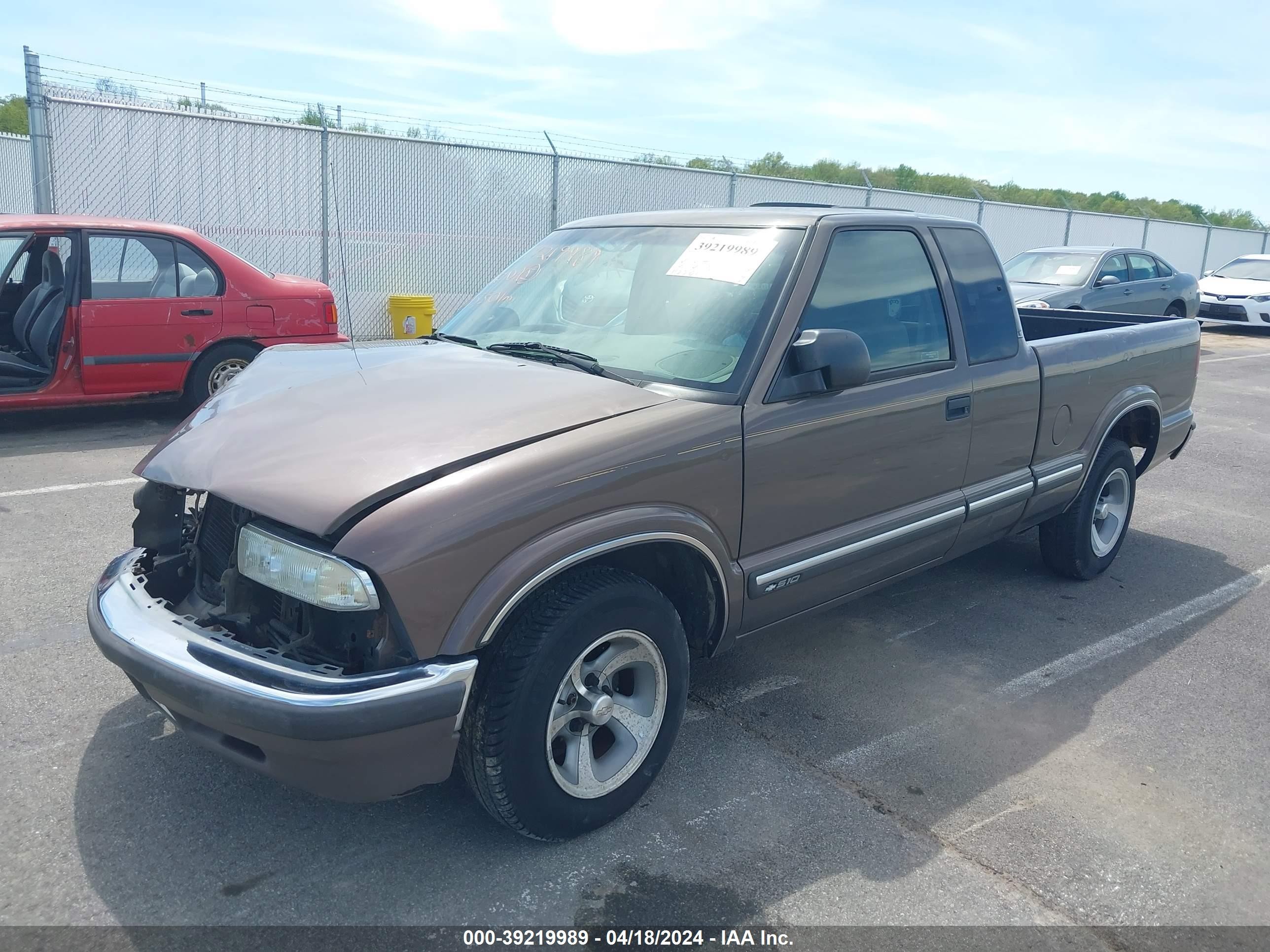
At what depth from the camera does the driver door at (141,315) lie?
773 centimetres

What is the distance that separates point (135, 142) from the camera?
1202 cm

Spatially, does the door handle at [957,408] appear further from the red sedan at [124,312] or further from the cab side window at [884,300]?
the red sedan at [124,312]

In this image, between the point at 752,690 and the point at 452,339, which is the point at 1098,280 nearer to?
the point at 752,690

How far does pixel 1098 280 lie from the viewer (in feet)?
46.1

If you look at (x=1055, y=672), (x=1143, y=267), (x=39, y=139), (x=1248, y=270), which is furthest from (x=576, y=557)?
(x=1248, y=270)

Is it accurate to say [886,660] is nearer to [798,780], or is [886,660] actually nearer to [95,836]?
[798,780]

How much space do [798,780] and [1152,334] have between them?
3556 millimetres

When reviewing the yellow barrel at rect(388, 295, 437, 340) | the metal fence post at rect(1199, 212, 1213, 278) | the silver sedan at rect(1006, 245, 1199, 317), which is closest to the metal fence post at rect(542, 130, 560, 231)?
the yellow barrel at rect(388, 295, 437, 340)

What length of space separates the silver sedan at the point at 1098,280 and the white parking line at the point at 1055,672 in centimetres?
824

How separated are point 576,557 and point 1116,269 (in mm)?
13921

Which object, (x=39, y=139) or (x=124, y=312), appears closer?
(x=124, y=312)

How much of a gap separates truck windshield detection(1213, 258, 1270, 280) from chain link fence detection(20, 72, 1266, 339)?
1025cm

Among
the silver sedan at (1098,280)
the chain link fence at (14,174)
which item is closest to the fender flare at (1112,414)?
the silver sedan at (1098,280)

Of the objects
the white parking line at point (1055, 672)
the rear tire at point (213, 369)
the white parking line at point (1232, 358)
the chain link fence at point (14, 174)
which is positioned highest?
the chain link fence at point (14, 174)
